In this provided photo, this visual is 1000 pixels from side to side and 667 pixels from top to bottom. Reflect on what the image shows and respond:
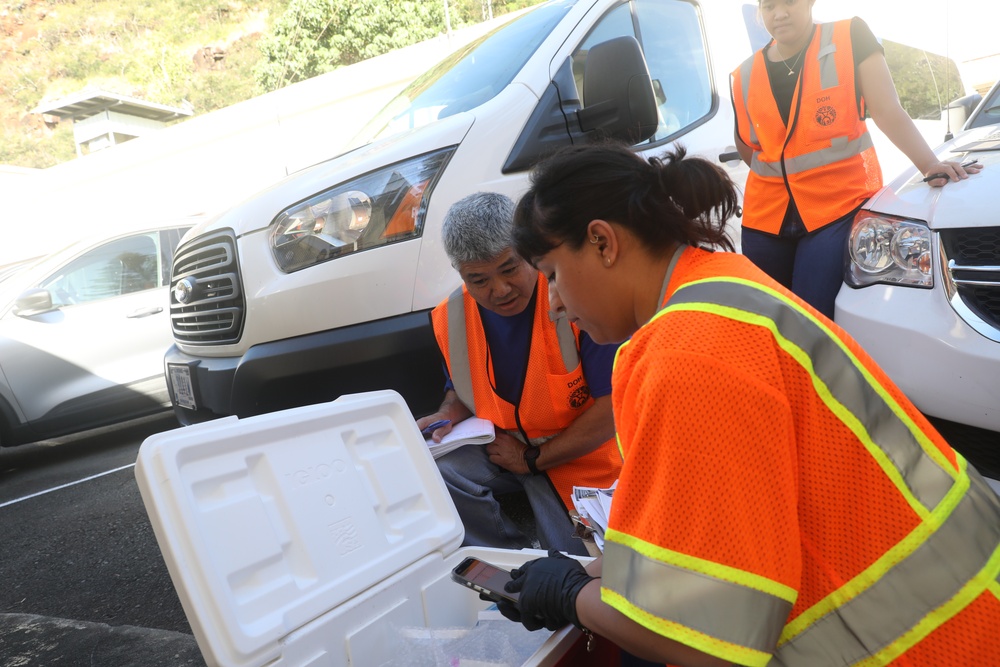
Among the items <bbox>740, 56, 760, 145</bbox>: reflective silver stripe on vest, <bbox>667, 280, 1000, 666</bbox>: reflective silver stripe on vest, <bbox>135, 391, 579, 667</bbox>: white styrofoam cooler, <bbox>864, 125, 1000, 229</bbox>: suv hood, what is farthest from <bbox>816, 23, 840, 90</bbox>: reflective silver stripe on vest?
<bbox>667, 280, 1000, 666</bbox>: reflective silver stripe on vest

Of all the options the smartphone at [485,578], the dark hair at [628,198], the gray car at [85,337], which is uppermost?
the dark hair at [628,198]

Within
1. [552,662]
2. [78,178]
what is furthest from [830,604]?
[78,178]

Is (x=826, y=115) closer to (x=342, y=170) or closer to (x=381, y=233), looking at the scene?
(x=381, y=233)

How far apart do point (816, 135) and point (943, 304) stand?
0.91 metres

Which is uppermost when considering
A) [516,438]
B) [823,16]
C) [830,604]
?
[823,16]

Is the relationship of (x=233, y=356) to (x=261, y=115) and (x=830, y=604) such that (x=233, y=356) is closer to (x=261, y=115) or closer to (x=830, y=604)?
(x=830, y=604)

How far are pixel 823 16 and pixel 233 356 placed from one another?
3569mm

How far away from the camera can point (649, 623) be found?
102 centimetres

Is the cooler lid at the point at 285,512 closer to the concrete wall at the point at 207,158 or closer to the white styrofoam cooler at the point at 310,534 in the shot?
the white styrofoam cooler at the point at 310,534

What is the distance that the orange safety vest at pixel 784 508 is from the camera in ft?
3.24

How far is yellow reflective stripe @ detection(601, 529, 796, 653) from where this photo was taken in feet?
3.20

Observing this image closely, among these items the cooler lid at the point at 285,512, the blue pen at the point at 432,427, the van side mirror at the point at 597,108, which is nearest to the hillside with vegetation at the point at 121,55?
the van side mirror at the point at 597,108

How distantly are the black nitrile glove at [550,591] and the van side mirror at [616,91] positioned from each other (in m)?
1.97

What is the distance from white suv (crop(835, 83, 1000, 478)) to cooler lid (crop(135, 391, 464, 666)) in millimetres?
1301
